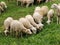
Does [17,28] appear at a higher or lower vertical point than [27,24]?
higher

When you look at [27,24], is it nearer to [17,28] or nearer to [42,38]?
[17,28]

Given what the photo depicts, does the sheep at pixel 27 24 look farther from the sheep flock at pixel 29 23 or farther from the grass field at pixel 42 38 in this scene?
the grass field at pixel 42 38

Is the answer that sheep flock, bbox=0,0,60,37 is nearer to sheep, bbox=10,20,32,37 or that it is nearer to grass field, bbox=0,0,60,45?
sheep, bbox=10,20,32,37

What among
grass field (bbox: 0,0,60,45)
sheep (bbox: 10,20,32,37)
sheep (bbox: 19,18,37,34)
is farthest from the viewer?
sheep (bbox: 19,18,37,34)

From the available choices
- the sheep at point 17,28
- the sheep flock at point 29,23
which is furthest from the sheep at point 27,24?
the sheep at point 17,28

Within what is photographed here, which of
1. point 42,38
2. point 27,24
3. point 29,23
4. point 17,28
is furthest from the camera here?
point 29,23

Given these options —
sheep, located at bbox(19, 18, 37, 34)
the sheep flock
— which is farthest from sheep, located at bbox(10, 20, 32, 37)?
sheep, located at bbox(19, 18, 37, 34)

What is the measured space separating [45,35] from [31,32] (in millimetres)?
1077

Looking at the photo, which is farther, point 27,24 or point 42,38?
point 27,24

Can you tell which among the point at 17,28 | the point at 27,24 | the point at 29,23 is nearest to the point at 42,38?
the point at 17,28

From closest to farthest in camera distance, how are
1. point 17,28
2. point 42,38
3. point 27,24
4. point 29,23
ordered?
point 42,38, point 17,28, point 27,24, point 29,23

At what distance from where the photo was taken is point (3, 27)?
15469 millimetres

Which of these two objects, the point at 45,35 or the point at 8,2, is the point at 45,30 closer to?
the point at 45,35

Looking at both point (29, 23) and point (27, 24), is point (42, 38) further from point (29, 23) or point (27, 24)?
point (29, 23)
